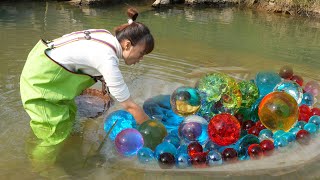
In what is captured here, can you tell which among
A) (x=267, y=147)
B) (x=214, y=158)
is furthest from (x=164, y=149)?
(x=267, y=147)

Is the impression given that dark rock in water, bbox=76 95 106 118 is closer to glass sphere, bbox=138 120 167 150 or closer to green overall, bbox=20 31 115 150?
green overall, bbox=20 31 115 150

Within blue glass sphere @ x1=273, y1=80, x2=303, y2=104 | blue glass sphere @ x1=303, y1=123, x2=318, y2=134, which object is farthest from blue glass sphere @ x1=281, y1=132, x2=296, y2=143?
blue glass sphere @ x1=273, y1=80, x2=303, y2=104

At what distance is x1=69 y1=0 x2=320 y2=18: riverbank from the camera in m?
11.4

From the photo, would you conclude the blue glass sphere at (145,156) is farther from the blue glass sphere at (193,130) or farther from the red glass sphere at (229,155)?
the red glass sphere at (229,155)

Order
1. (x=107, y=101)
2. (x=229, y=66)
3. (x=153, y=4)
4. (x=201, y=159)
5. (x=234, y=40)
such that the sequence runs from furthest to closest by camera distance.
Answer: (x=153, y=4) → (x=234, y=40) → (x=229, y=66) → (x=107, y=101) → (x=201, y=159)

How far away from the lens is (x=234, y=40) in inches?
330

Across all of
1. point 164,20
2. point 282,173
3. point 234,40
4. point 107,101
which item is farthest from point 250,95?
point 164,20

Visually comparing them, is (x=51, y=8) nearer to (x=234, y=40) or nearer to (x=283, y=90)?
(x=234, y=40)

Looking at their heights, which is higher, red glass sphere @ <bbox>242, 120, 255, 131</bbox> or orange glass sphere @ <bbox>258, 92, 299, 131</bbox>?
orange glass sphere @ <bbox>258, 92, 299, 131</bbox>

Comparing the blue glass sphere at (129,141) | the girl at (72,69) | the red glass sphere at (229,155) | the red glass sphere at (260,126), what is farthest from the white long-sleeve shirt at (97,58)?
the red glass sphere at (260,126)

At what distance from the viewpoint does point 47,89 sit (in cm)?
349

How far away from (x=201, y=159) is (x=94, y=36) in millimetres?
1347

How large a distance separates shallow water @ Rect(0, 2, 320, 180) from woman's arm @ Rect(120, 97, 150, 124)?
38 cm

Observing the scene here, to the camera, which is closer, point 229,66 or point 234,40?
point 229,66
